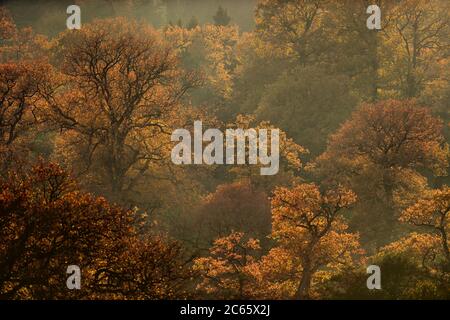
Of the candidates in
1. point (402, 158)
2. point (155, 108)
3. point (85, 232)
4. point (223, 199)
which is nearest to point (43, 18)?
point (155, 108)

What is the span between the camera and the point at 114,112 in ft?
143

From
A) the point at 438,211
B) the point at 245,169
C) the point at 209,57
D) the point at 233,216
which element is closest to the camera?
the point at 438,211

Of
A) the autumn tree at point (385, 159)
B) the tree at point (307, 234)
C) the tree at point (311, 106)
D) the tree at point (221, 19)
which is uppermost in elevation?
the tree at point (221, 19)

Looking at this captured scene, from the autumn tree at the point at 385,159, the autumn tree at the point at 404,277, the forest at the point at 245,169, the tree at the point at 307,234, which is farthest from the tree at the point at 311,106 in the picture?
the autumn tree at the point at 404,277

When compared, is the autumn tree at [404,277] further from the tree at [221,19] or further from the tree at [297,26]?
the tree at [221,19]

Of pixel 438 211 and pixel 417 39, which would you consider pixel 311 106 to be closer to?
pixel 417 39

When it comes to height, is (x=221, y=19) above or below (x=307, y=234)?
above

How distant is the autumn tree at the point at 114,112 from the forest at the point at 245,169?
0.16 meters

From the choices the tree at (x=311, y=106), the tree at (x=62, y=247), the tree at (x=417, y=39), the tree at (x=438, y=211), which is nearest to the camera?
the tree at (x=62, y=247)

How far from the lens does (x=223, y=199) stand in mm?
43250

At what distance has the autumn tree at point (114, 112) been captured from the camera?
4213cm

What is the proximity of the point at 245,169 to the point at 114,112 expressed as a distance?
13.4 m

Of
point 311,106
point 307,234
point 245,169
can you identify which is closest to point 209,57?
point 311,106
